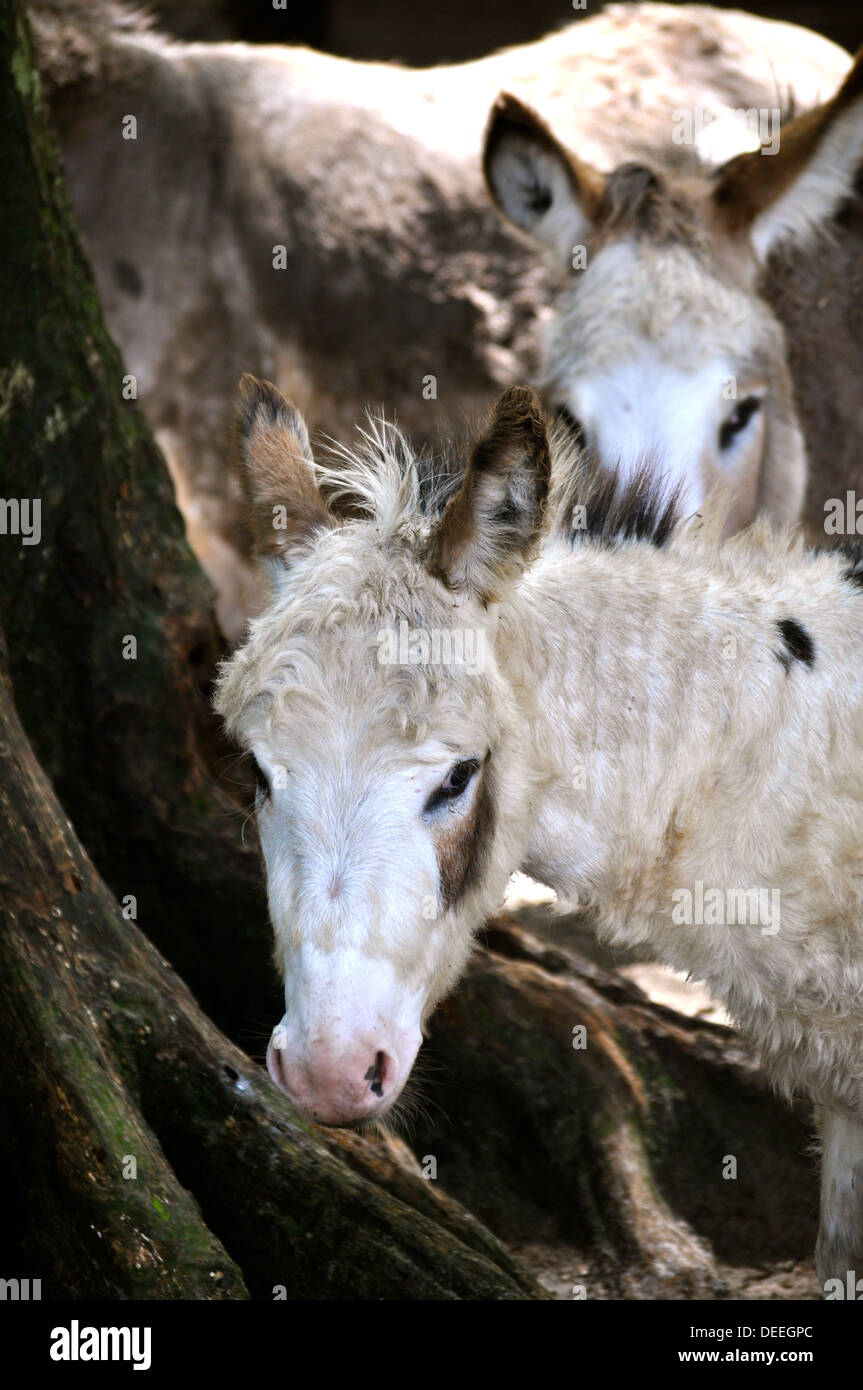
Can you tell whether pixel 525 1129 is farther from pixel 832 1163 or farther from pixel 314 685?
pixel 314 685

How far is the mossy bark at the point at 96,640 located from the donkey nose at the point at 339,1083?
5.80 feet

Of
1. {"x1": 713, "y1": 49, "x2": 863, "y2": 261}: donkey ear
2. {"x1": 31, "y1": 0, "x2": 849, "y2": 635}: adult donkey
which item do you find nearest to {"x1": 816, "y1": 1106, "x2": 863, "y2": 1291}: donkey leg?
{"x1": 713, "y1": 49, "x2": 863, "y2": 261}: donkey ear

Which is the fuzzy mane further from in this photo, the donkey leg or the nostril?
the donkey leg

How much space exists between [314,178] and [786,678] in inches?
183

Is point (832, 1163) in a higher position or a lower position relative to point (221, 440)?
lower

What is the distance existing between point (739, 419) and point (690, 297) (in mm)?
497

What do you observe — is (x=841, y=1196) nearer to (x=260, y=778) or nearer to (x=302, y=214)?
(x=260, y=778)

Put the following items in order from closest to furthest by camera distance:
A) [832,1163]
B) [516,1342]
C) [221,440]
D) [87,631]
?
[516,1342]
[832,1163]
[87,631]
[221,440]

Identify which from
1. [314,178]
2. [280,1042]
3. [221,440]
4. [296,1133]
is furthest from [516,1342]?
[314,178]

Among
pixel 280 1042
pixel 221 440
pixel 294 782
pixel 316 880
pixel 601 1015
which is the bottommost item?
pixel 601 1015

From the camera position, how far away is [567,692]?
3.04 metres

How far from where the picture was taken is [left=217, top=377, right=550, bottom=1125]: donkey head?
2543 millimetres

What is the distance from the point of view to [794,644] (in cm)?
316

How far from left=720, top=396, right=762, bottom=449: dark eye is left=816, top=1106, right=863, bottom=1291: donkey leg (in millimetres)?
2655
